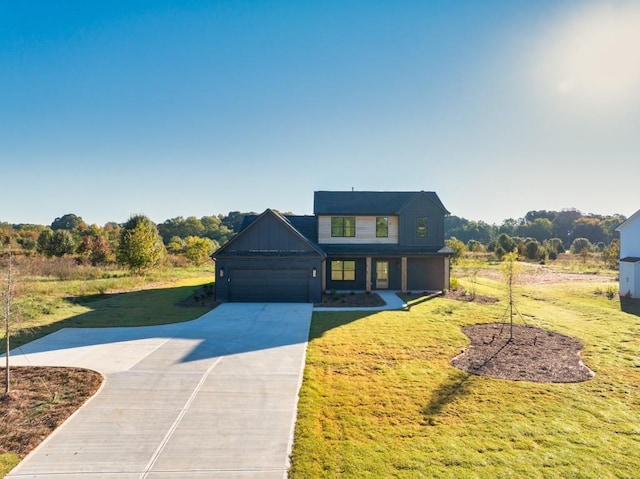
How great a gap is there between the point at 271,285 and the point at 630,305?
755 inches

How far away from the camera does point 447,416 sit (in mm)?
6148

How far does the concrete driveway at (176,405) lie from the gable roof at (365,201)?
11101mm

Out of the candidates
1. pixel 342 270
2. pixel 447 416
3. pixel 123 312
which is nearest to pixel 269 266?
pixel 342 270

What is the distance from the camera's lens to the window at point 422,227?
21.3 m

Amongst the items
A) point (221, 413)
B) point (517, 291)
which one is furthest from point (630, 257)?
point (221, 413)

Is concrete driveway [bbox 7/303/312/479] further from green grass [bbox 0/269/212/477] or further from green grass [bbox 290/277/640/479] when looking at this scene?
green grass [bbox 0/269/212/477]

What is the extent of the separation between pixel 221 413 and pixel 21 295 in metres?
16.8

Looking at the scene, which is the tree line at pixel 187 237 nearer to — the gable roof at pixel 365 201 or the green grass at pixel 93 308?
the green grass at pixel 93 308

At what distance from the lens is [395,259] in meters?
21.3

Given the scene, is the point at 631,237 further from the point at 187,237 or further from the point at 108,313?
the point at 187,237

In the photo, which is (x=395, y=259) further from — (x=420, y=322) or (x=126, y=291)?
(x=126, y=291)

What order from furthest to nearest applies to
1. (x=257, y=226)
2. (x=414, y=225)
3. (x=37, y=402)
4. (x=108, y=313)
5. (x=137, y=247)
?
1. (x=137, y=247)
2. (x=414, y=225)
3. (x=257, y=226)
4. (x=108, y=313)
5. (x=37, y=402)

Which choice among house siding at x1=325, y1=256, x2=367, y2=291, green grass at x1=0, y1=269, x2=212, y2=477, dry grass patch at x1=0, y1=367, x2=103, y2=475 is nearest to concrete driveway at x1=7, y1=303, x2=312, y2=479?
dry grass patch at x1=0, y1=367, x2=103, y2=475

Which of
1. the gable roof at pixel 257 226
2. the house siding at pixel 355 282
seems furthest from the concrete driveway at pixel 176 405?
the house siding at pixel 355 282
